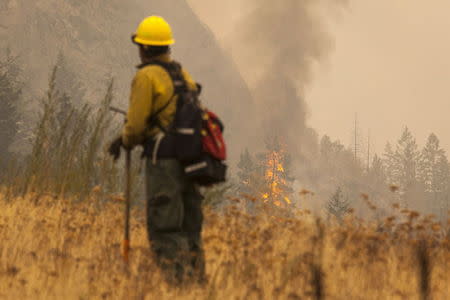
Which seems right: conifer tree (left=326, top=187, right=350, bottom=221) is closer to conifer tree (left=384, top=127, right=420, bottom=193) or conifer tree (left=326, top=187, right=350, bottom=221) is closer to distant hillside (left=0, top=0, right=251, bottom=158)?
distant hillside (left=0, top=0, right=251, bottom=158)

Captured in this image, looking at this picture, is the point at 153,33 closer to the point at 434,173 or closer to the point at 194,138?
the point at 194,138

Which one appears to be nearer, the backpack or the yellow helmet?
the backpack

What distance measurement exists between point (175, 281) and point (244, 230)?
74.5 inches

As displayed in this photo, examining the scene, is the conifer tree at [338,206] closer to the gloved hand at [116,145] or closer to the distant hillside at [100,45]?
the gloved hand at [116,145]

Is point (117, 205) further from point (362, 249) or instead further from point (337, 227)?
point (362, 249)

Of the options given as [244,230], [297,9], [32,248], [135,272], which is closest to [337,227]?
[244,230]

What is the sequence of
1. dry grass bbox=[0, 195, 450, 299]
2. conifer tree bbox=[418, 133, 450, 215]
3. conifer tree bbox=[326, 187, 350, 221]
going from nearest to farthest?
1. dry grass bbox=[0, 195, 450, 299]
2. conifer tree bbox=[326, 187, 350, 221]
3. conifer tree bbox=[418, 133, 450, 215]

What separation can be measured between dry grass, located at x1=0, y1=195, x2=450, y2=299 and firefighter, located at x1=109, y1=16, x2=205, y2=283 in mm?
163

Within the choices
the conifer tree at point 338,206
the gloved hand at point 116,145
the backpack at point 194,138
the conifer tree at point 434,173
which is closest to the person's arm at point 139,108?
the backpack at point 194,138

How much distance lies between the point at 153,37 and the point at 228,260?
5.68 feet

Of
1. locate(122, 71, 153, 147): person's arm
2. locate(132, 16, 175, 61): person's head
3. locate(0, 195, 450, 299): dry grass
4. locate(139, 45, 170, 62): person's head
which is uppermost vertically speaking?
locate(132, 16, 175, 61): person's head

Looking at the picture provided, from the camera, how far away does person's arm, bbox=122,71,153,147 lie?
4770 mm

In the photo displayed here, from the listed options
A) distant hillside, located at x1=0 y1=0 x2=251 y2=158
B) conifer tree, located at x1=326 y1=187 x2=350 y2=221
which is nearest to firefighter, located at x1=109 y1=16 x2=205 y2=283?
conifer tree, located at x1=326 y1=187 x2=350 y2=221

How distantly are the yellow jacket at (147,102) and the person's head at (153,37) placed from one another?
176 millimetres
